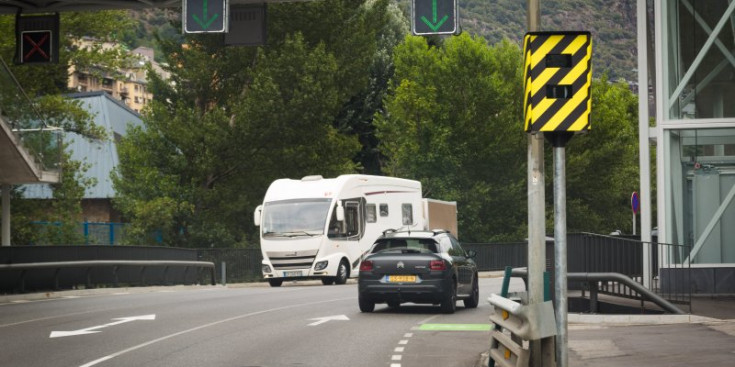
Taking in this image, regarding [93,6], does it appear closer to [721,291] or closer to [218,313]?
[218,313]

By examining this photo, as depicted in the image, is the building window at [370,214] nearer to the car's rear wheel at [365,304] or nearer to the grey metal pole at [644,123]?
the grey metal pole at [644,123]

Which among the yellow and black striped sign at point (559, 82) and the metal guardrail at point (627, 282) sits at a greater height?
the yellow and black striped sign at point (559, 82)

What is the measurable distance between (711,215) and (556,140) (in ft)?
47.5

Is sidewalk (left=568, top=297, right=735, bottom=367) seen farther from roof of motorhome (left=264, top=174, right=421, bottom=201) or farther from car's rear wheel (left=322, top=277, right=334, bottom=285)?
car's rear wheel (left=322, top=277, right=334, bottom=285)

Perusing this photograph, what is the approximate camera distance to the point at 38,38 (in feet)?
83.8

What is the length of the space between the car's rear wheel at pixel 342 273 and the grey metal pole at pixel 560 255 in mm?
27884

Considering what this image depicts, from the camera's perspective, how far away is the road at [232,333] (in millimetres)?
14930

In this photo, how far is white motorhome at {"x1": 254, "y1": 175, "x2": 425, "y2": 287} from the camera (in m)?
37.1

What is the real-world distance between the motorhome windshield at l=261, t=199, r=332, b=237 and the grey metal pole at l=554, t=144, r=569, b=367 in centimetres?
2698

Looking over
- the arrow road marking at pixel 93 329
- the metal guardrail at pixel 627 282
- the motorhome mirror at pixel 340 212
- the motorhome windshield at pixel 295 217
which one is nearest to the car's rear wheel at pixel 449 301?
the metal guardrail at pixel 627 282

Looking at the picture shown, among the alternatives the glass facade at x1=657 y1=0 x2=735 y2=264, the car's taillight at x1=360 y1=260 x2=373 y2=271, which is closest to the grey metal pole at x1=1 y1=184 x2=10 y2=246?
the car's taillight at x1=360 y1=260 x2=373 y2=271

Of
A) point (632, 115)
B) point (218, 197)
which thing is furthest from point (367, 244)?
point (632, 115)

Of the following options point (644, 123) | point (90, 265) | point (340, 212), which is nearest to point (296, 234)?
point (340, 212)

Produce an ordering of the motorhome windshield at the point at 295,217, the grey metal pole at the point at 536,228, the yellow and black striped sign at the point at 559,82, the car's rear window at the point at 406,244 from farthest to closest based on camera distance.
A: the motorhome windshield at the point at 295,217
the car's rear window at the point at 406,244
the grey metal pole at the point at 536,228
the yellow and black striped sign at the point at 559,82
